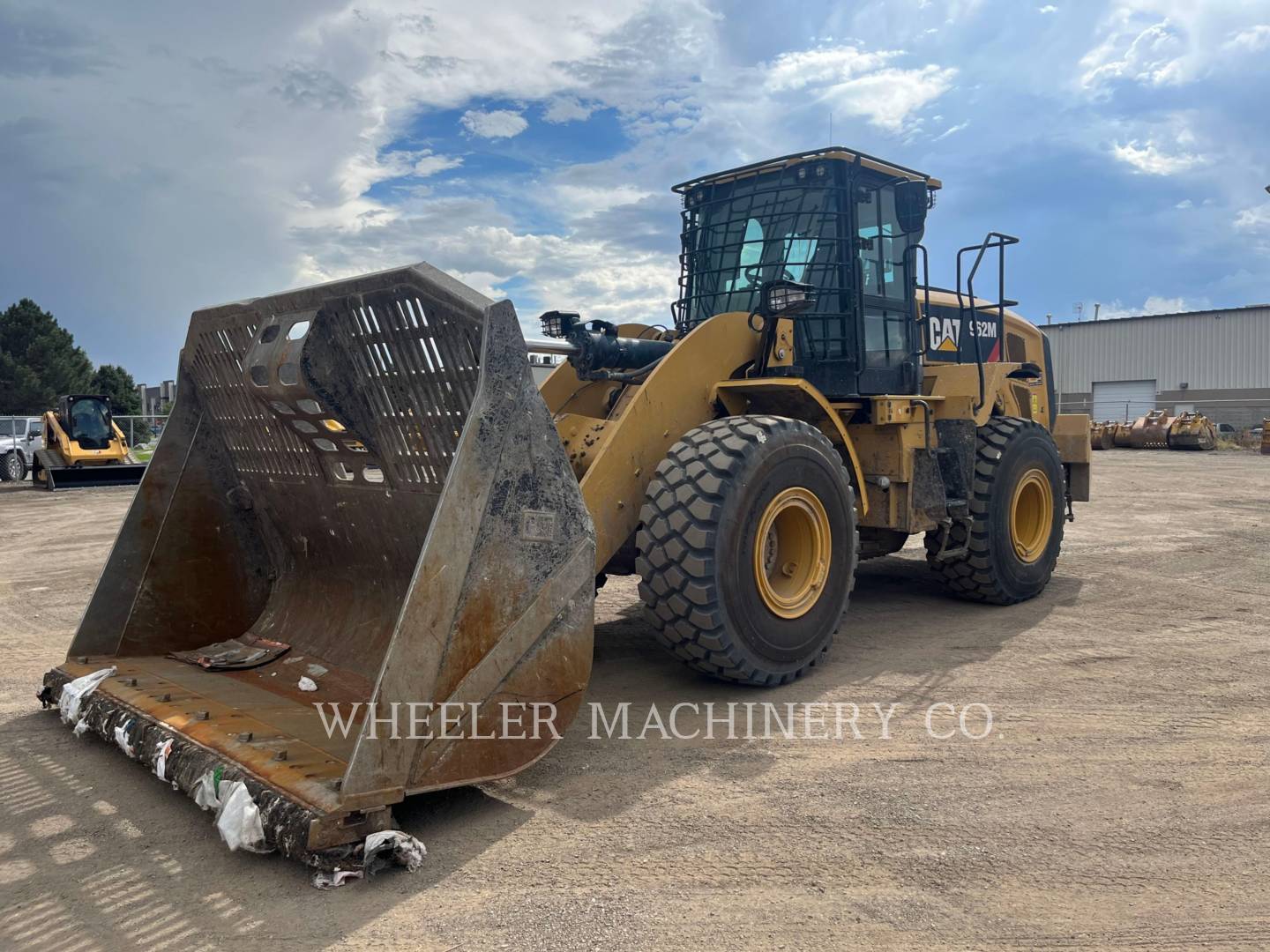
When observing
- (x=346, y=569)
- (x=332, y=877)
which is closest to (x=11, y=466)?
(x=346, y=569)

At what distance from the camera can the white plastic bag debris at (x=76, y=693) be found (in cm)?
436

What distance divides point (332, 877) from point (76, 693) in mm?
2112

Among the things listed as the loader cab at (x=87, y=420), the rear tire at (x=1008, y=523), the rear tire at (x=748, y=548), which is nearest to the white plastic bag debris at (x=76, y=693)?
the rear tire at (x=748, y=548)

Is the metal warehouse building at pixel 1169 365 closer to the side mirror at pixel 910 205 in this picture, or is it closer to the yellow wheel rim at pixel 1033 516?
the yellow wheel rim at pixel 1033 516

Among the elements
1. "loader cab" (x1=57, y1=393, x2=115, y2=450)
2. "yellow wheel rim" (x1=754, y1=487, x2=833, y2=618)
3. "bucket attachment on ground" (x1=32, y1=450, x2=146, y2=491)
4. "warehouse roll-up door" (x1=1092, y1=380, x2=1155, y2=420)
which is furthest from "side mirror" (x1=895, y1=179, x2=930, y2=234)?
"warehouse roll-up door" (x1=1092, y1=380, x2=1155, y2=420)

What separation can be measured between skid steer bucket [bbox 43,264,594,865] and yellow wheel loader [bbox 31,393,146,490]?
19.4 metres

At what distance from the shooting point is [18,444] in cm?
2553

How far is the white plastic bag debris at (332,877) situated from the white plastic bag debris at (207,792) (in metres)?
0.54

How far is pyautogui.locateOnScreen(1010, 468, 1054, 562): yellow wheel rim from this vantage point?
7.43 meters

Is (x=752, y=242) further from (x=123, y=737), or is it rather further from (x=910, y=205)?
(x=123, y=737)

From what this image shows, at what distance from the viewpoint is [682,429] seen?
17.0ft

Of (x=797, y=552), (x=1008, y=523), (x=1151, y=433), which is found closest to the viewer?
(x=797, y=552)

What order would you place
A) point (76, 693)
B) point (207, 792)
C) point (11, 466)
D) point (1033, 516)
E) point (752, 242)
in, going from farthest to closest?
point (11, 466) < point (1033, 516) < point (752, 242) < point (76, 693) < point (207, 792)

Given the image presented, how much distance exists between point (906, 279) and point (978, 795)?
3.98 metres
